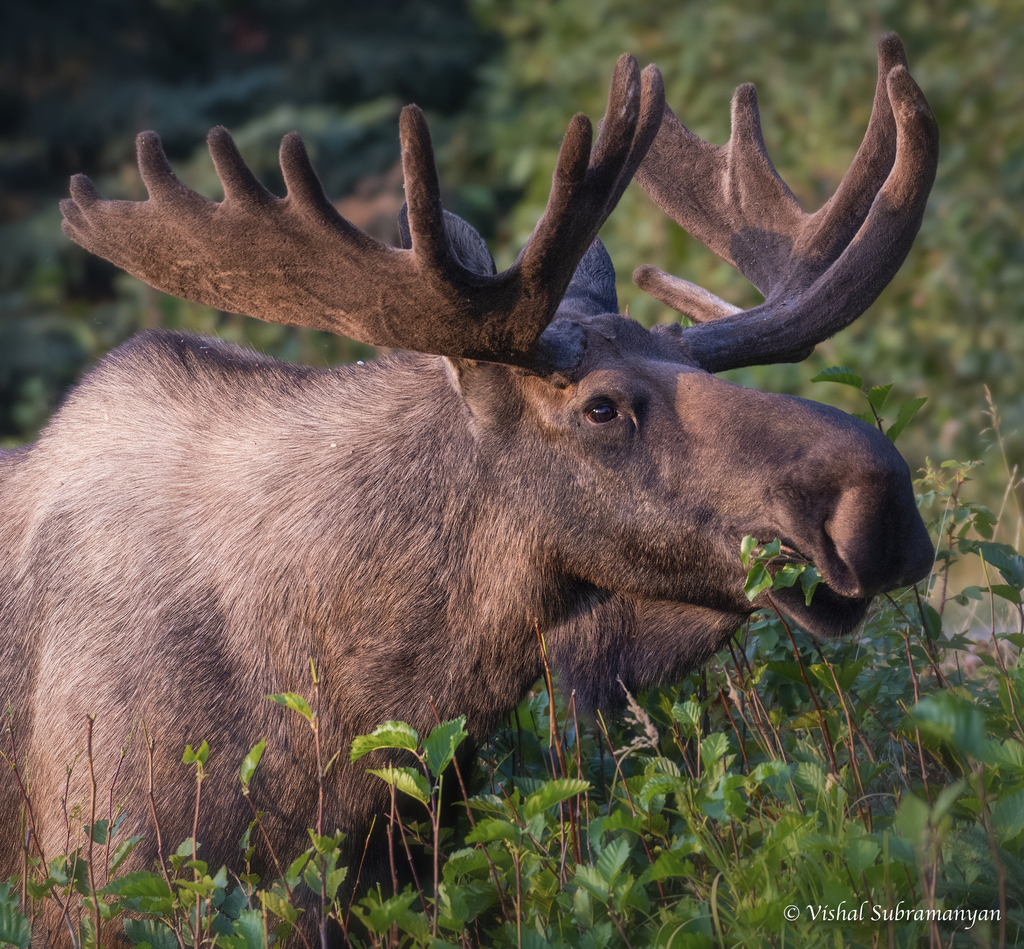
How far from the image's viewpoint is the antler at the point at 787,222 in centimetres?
268

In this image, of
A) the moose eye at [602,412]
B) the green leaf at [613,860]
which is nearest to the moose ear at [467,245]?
the moose eye at [602,412]

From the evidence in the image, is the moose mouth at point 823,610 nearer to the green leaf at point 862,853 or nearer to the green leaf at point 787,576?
the green leaf at point 787,576

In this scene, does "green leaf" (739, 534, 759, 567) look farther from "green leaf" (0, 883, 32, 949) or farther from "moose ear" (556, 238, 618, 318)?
"green leaf" (0, 883, 32, 949)

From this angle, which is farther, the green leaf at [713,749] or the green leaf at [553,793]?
the green leaf at [713,749]

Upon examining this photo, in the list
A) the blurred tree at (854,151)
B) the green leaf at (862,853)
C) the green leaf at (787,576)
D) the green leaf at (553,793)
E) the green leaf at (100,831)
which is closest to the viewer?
the green leaf at (862,853)

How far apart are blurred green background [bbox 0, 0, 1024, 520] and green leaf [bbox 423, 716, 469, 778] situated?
14.1 ft

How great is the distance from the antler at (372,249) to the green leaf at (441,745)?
0.84 m

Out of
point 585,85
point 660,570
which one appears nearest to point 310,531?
point 660,570

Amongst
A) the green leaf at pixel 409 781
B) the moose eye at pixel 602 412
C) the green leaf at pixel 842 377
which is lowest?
the green leaf at pixel 409 781

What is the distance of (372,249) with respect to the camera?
2348 mm

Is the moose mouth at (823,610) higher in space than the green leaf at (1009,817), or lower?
higher

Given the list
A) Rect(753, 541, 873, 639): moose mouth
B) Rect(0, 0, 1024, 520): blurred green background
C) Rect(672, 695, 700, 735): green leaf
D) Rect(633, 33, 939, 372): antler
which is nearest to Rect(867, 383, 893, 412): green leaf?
Rect(633, 33, 939, 372): antler

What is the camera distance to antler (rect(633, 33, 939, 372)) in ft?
8.78

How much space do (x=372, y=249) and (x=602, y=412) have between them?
23.3 inches
